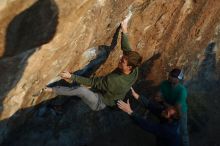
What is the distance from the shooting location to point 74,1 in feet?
33.6

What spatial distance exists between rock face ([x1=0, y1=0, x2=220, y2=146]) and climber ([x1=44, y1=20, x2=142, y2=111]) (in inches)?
24.6

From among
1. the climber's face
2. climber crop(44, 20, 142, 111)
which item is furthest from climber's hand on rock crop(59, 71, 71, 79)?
the climber's face

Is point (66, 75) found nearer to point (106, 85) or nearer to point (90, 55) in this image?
point (106, 85)

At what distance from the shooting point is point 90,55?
1152cm

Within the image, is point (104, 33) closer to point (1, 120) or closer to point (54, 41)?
point (54, 41)

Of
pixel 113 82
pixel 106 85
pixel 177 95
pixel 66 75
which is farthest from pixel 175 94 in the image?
pixel 66 75

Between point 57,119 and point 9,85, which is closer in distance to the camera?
point 9,85

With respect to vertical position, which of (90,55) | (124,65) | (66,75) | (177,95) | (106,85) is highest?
(66,75)

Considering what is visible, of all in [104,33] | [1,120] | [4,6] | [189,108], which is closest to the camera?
[4,6]

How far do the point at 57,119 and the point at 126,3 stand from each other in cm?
352

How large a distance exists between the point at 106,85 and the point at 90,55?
49.3 inches

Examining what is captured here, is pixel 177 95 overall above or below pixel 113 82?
below

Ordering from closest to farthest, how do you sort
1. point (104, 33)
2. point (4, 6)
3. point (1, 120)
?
point (4, 6), point (1, 120), point (104, 33)

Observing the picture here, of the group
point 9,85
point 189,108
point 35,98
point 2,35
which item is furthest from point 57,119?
point 189,108
